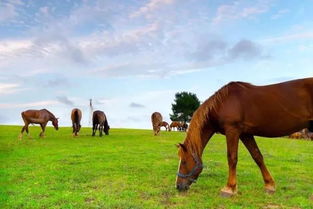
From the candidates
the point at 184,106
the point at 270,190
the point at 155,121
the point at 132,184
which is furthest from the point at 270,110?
the point at 184,106

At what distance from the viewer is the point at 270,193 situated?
30.6 ft

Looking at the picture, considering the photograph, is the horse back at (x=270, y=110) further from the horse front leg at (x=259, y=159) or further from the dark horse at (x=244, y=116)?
the horse front leg at (x=259, y=159)

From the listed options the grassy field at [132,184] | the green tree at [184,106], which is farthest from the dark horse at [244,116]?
the green tree at [184,106]

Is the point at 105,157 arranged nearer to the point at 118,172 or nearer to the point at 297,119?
the point at 118,172

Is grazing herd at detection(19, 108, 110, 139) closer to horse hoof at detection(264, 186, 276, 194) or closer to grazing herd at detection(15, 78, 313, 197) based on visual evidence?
grazing herd at detection(15, 78, 313, 197)

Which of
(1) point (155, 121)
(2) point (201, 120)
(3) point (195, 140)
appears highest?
(1) point (155, 121)

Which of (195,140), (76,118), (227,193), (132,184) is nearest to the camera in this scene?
(227,193)

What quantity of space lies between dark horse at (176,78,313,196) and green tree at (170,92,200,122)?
63.2m

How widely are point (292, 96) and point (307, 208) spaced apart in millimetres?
2628

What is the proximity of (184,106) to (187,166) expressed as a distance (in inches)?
2561

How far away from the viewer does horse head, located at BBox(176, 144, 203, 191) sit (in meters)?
8.98

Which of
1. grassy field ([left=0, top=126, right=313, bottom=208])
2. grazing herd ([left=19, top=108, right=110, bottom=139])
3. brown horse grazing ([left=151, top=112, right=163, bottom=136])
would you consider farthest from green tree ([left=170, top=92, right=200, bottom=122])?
grassy field ([left=0, top=126, right=313, bottom=208])

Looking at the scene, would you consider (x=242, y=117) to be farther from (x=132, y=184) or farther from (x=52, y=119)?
(x=52, y=119)

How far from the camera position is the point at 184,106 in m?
73.9
